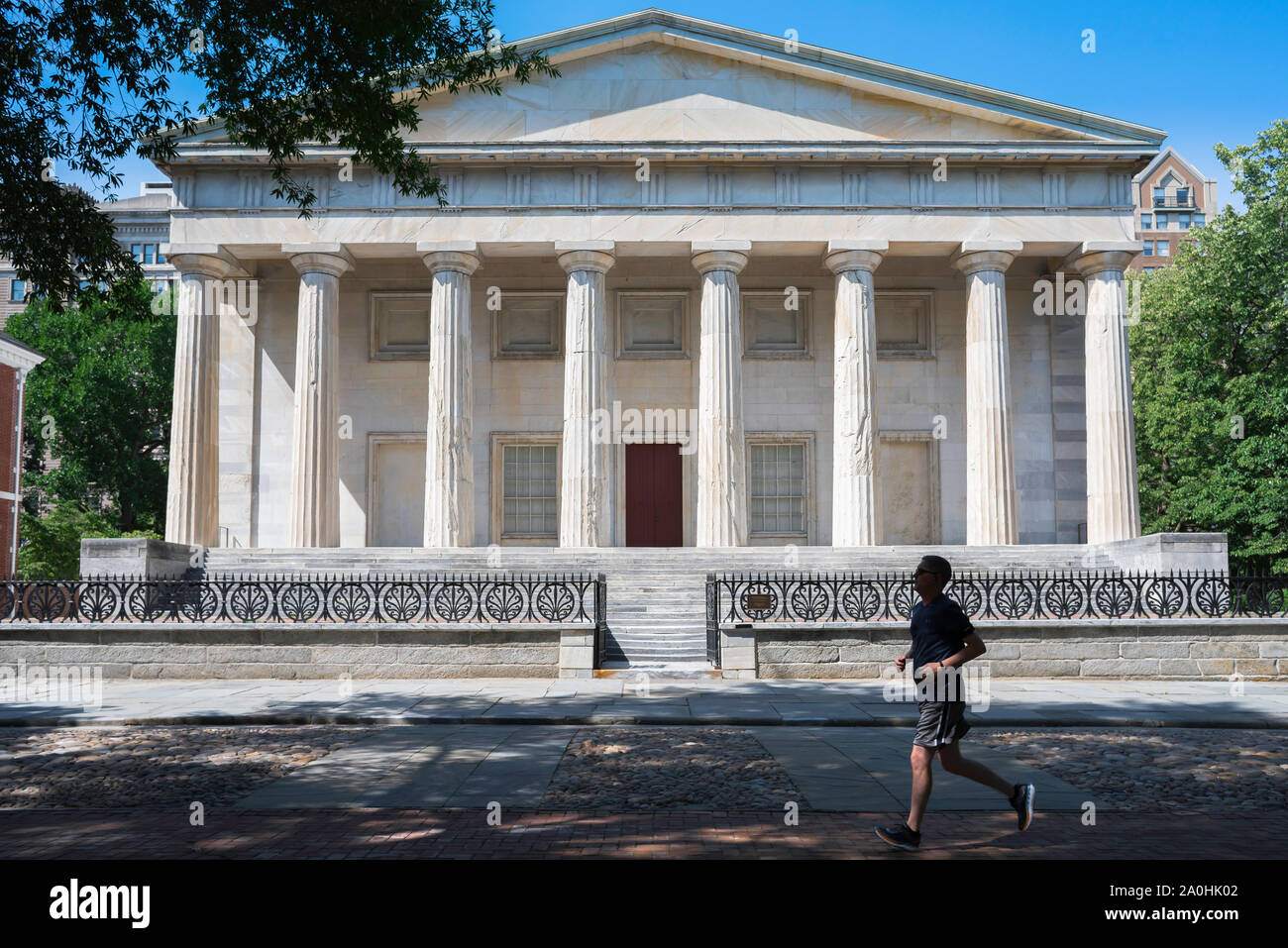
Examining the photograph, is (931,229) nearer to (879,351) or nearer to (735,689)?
(879,351)

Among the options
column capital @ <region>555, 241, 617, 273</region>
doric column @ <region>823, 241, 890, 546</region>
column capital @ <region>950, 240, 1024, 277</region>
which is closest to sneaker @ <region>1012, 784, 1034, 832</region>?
doric column @ <region>823, 241, 890, 546</region>

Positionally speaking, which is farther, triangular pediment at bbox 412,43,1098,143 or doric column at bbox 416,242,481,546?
triangular pediment at bbox 412,43,1098,143

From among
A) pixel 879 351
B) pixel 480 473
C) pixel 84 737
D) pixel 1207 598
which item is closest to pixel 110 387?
pixel 480 473

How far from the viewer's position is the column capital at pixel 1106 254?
96.6ft

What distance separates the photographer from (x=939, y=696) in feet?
22.7

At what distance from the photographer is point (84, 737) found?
11953 millimetres

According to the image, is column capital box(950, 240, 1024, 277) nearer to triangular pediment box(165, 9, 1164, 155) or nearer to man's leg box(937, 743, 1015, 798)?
triangular pediment box(165, 9, 1164, 155)

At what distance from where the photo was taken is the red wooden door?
111 feet

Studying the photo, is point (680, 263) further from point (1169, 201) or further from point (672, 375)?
point (1169, 201)

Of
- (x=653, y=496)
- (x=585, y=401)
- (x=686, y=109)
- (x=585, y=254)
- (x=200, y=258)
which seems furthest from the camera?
(x=653, y=496)

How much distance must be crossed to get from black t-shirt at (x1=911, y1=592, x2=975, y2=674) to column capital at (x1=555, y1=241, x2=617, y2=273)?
23.5m

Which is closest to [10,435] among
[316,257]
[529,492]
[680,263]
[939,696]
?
[316,257]

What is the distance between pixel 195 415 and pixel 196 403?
34 cm

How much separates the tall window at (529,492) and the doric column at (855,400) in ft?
31.1
